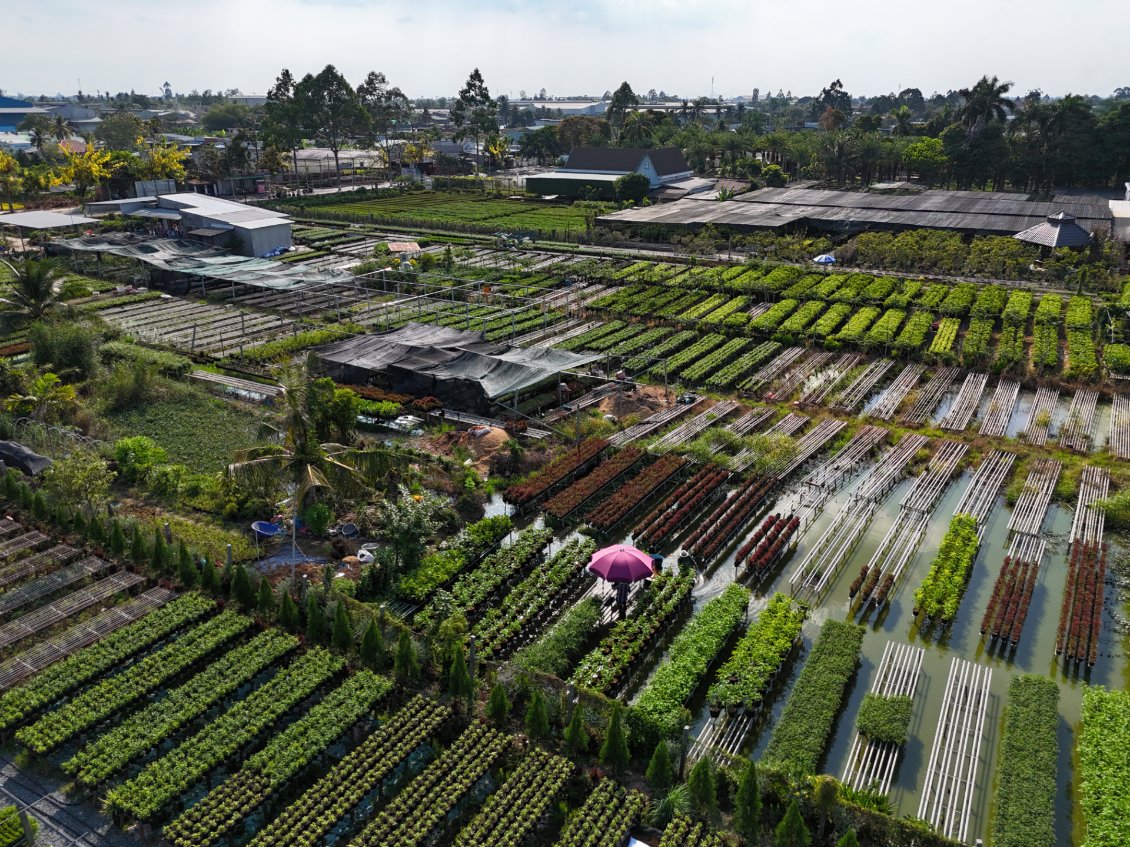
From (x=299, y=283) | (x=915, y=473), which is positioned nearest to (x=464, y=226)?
(x=299, y=283)

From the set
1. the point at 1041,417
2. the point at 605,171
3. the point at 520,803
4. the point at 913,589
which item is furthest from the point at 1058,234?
the point at 520,803

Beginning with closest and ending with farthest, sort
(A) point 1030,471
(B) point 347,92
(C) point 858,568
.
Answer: (C) point 858,568 < (A) point 1030,471 < (B) point 347,92

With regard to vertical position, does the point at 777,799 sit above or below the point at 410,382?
below

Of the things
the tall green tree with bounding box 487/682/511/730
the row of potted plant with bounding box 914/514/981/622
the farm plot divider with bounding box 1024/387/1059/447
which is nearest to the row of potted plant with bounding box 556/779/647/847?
the tall green tree with bounding box 487/682/511/730

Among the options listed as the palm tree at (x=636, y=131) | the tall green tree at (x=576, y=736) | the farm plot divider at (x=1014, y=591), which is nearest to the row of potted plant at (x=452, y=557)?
the tall green tree at (x=576, y=736)

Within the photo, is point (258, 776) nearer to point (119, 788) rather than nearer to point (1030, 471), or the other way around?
point (119, 788)

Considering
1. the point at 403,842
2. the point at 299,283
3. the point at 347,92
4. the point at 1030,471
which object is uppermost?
the point at 347,92

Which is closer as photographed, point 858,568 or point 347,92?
point 858,568
